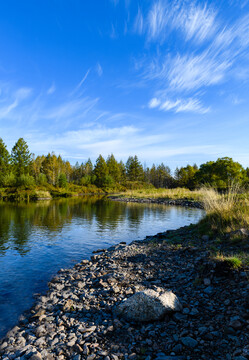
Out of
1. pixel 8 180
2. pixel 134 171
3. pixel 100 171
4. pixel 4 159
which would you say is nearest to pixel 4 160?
pixel 4 159

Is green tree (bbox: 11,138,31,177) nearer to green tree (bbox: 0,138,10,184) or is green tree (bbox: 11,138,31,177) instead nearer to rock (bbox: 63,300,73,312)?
green tree (bbox: 0,138,10,184)

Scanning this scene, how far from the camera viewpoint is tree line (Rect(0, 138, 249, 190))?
168 ft

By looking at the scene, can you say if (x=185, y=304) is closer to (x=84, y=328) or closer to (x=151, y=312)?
(x=151, y=312)

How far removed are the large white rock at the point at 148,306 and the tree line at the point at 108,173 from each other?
44.6 feet

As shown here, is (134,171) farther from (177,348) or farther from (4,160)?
(177,348)

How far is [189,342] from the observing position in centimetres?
354

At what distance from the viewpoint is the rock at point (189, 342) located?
3.47 metres

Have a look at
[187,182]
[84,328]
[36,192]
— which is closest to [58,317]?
[84,328]

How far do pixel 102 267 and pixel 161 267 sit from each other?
2183mm

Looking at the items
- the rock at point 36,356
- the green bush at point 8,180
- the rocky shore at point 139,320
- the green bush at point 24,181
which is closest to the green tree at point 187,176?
the green bush at point 24,181

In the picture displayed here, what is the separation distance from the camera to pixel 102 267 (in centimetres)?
799

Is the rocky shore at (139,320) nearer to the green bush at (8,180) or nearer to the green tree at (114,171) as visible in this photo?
the green bush at (8,180)

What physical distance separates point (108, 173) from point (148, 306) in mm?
85675

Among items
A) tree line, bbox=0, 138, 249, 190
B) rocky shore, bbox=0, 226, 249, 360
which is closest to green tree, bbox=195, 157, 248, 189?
tree line, bbox=0, 138, 249, 190
